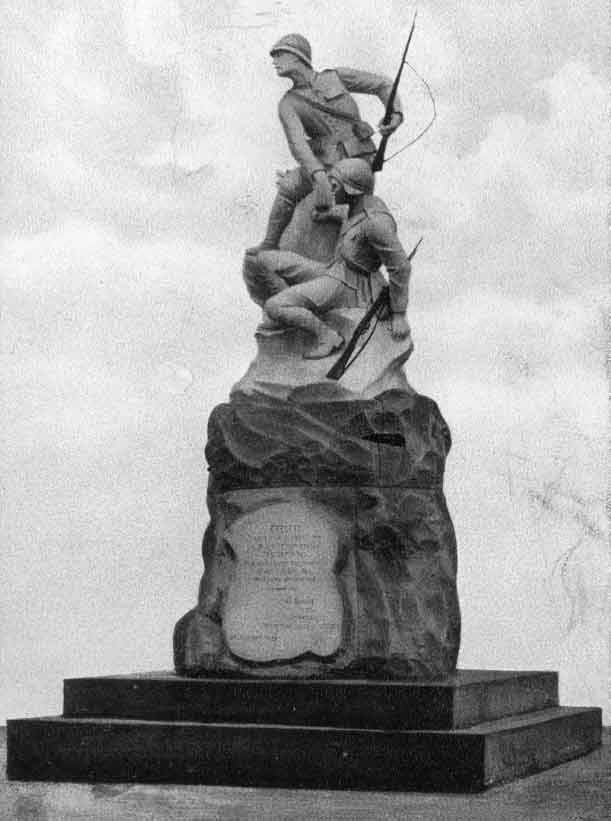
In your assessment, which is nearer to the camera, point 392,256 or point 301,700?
point 301,700

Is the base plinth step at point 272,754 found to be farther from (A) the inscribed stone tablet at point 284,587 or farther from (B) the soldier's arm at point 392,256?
(B) the soldier's arm at point 392,256

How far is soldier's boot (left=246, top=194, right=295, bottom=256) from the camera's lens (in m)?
11.5

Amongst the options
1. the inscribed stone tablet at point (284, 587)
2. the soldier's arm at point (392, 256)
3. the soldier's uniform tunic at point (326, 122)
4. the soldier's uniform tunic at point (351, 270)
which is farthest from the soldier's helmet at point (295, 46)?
the inscribed stone tablet at point (284, 587)

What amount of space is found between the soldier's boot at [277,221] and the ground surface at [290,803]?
378 cm

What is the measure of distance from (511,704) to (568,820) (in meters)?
1.87

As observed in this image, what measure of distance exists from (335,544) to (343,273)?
1942 millimetres

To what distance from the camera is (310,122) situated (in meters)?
11.5

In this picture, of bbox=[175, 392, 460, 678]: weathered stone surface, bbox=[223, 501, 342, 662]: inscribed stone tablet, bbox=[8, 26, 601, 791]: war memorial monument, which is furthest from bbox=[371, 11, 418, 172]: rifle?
bbox=[223, 501, 342, 662]: inscribed stone tablet

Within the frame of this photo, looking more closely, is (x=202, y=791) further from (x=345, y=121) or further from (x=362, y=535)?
(x=345, y=121)

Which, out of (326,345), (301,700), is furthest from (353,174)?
(301,700)

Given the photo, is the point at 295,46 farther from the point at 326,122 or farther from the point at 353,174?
the point at 353,174

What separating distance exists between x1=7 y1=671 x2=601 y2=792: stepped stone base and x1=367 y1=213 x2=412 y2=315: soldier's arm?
246 cm

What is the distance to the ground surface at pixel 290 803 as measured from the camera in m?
8.77

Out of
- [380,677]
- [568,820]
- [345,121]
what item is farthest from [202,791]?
[345,121]
